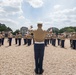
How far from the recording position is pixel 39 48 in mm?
7344

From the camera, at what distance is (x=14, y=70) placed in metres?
8.92

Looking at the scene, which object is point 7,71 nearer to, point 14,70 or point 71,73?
point 14,70

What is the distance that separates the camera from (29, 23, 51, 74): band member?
7367mm

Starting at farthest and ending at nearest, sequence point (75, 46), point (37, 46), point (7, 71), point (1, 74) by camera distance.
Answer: point (75, 46)
point (7, 71)
point (1, 74)
point (37, 46)

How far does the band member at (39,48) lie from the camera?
737 centimetres

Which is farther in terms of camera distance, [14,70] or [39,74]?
[14,70]

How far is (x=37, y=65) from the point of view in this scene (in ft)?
24.6

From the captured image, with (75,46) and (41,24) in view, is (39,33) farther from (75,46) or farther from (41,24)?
(75,46)

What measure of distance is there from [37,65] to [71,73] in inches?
68.5

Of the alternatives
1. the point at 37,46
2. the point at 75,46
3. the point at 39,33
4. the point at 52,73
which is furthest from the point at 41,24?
the point at 75,46

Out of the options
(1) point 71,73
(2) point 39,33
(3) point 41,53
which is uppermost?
(2) point 39,33

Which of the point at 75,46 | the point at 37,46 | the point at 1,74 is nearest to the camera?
the point at 37,46

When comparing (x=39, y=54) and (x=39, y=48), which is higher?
(x=39, y=48)

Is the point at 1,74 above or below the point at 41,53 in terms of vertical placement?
below
